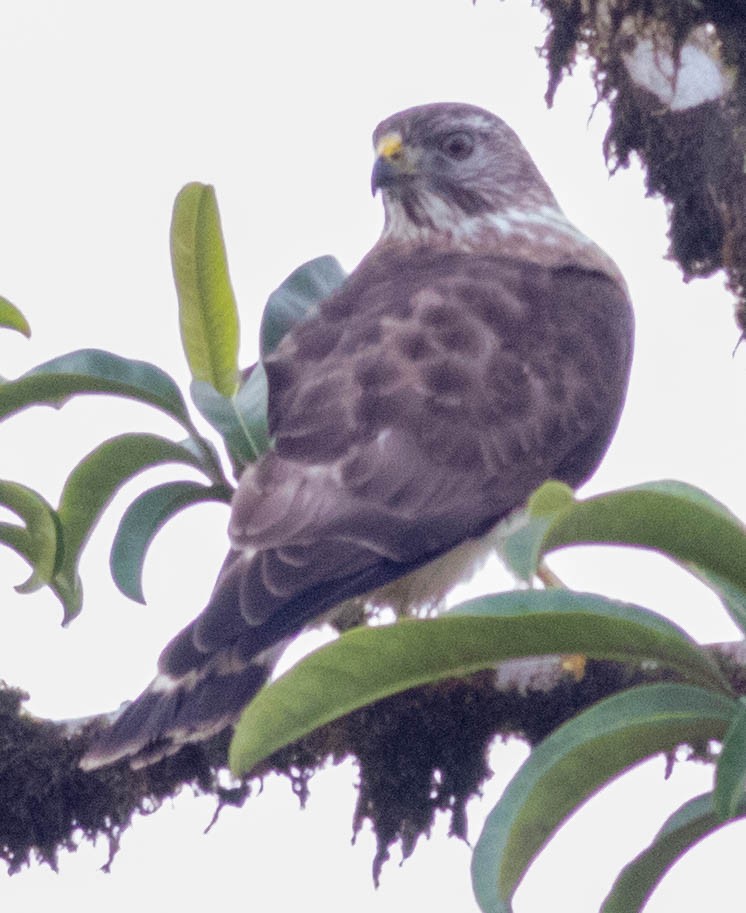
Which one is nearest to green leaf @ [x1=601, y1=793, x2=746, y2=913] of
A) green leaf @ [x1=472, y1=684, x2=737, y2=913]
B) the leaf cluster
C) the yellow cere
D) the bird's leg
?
the leaf cluster

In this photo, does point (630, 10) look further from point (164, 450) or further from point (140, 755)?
point (140, 755)

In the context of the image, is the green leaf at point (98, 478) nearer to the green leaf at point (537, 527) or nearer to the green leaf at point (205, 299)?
the green leaf at point (205, 299)

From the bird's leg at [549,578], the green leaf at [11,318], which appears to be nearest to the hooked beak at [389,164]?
the bird's leg at [549,578]

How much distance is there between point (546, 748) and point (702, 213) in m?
1.74

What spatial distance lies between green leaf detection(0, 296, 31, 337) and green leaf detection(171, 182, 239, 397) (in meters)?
0.37

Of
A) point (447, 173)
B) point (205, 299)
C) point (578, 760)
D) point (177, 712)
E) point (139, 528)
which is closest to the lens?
point (578, 760)

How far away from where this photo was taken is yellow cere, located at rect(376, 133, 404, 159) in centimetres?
551

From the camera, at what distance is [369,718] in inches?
133

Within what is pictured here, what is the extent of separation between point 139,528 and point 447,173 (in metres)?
2.46

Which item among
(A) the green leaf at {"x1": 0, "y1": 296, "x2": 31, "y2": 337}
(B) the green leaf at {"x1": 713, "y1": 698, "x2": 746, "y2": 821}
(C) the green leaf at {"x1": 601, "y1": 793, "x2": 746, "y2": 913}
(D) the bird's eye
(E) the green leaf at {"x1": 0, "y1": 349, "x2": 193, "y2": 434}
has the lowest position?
(C) the green leaf at {"x1": 601, "y1": 793, "x2": 746, "y2": 913}

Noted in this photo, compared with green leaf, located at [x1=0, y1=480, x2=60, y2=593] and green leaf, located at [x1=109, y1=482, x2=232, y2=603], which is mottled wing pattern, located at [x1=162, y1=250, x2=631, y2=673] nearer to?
green leaf, located at [x1=109, y1=482, x2=232, y2=603]

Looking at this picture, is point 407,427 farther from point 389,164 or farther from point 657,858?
point 389,164

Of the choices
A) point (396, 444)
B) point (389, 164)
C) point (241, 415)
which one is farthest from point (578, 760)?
point (389, 164)

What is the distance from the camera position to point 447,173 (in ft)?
18.5
